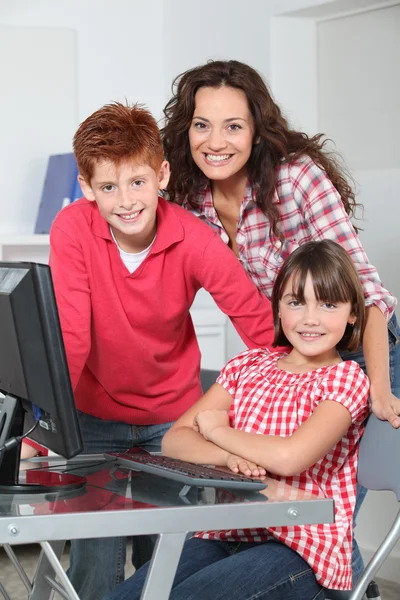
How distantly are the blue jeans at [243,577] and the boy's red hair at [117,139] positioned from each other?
0.77m

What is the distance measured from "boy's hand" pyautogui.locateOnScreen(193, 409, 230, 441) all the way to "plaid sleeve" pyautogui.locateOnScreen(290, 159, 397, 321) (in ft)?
1.43

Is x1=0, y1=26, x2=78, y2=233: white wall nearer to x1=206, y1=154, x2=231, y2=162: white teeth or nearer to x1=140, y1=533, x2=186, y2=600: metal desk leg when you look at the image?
x1=206, y1=154, x2=231, y2=162: white teeth

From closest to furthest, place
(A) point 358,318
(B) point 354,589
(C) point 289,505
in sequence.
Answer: (C) point 289,505 → (B) point 354,589 → (A) point 358,318

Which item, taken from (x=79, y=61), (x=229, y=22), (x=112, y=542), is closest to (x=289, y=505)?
(x=112, y=542)

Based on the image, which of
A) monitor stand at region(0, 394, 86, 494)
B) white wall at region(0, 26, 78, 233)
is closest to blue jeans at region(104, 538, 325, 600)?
monitor stand at region(0, 394, 86, 494)

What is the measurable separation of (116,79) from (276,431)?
2.89 m

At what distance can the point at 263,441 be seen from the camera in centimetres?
162

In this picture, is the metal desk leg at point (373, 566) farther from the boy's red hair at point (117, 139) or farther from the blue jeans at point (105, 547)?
the boy's red hair at point (117, 139)

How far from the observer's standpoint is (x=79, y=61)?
424cm

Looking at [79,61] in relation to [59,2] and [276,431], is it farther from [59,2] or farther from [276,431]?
[276,431]

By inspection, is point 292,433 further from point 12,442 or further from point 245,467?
point 12,442

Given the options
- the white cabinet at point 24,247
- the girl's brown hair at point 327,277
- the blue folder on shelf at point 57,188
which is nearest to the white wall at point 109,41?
the blue folder on shelf at point 57,188

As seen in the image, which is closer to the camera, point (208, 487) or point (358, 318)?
point (208, 487)

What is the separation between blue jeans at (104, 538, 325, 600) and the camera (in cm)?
153
